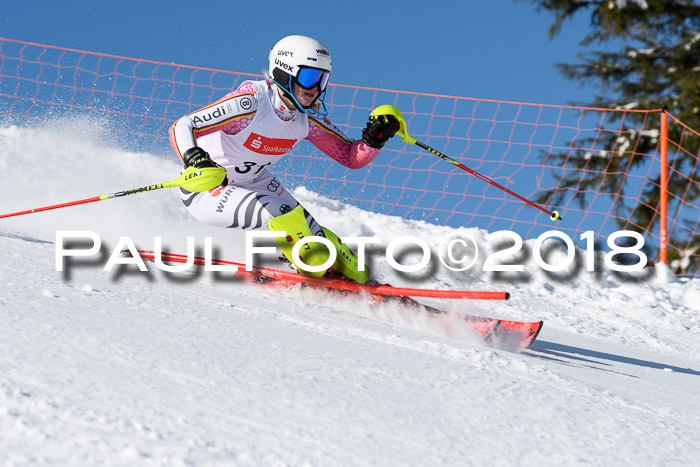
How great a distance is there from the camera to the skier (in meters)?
3.93

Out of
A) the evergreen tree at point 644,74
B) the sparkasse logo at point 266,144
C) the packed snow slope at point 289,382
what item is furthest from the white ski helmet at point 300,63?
the evergreen tree at point 644,74

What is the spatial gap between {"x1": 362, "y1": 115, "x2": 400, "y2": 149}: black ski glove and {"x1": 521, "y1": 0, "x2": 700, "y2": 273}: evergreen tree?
8.34 meters

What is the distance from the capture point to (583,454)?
204cm

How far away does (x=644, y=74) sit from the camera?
1403 cm

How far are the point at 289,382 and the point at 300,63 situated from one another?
219 cm

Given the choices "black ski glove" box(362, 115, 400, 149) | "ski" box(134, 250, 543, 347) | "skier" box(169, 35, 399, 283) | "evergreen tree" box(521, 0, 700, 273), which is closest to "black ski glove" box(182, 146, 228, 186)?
"skier" box(169, 35, 399, 283)

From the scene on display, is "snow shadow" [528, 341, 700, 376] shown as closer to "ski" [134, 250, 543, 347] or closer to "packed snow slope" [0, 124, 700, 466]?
"packed snow slope" [0, 124, 700, 466]

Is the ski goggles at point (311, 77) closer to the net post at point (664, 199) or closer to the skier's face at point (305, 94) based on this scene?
the skier's face at point (305, 94)

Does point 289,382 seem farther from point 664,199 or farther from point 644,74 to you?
point 644,74

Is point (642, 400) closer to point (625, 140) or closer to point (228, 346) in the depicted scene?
point (228, 346)

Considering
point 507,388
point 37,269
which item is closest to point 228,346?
point 507,388

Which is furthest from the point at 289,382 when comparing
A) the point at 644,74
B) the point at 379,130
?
the point at 644,74

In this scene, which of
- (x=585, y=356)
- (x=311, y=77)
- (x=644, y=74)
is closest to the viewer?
(x=585, y=356)

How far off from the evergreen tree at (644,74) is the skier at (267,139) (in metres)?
8.80
